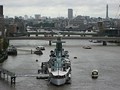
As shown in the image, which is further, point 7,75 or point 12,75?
point 7,75

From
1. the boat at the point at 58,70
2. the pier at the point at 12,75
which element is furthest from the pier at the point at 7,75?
the boat at the point at 58,70

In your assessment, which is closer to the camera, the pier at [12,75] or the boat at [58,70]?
the boat at [58,70]

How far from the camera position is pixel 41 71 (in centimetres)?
1719

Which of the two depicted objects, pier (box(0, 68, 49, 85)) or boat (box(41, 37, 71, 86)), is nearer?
boat (box(41, 37, 71, 86))

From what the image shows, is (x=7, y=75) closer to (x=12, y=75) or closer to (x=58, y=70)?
(x=12, y=75)

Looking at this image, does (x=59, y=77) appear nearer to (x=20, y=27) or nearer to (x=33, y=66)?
(x=33, y=66)

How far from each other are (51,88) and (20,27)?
51.7 m

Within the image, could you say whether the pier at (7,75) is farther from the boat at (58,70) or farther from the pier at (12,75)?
the boat at (58,70)

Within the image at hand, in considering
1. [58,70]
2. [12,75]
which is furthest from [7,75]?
[58,70]

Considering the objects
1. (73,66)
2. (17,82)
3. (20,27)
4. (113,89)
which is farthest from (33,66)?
(20,27)

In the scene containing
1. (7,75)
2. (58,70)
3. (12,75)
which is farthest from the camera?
(7,75)

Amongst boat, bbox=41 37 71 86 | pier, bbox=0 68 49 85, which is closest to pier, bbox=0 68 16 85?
pier, bbox=0 68 49 85

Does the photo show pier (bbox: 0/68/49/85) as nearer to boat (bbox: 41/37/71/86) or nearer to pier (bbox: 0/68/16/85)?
pier (bbox: 0/68/16/85)

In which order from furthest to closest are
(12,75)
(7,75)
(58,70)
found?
(7,75) → (58,70) → (12,75)
